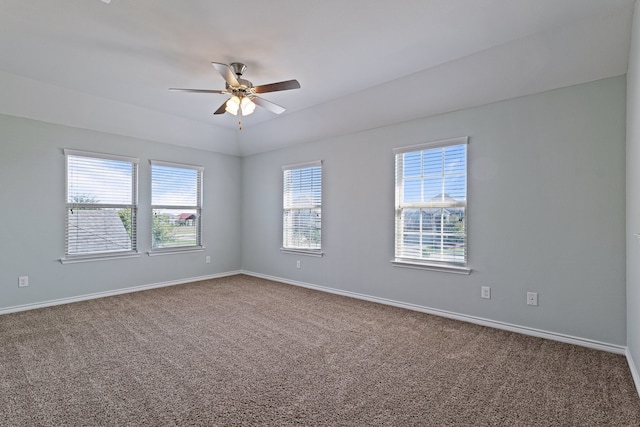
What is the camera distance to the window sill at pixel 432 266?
362 cm

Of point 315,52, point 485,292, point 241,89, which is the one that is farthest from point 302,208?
point 485,292

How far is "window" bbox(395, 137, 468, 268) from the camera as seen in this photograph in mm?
3674

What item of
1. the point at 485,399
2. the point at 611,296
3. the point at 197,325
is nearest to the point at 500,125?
the point at 611,296

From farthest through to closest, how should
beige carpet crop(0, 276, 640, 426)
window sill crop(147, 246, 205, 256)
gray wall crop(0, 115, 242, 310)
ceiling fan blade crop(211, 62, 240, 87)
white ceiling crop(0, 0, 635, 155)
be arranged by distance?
window sill crop(147, 246, 205, 256)
gray wall crop(0, 115, 242, 310)
ceiling fan blade crop(211, 62, 240, 87)
white ceiling crop(0, 0, 635, 155)
beige carpet crop(0, 276, 640, 426)

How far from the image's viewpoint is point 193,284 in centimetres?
543

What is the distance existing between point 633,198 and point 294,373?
9.45 ft

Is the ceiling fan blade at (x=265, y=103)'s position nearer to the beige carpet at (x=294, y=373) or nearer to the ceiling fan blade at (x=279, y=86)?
the ceiling fan blade at (x=279, y=86)

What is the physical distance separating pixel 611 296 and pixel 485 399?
1726 mm

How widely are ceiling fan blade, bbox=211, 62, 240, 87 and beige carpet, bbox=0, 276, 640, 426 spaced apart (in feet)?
8.28

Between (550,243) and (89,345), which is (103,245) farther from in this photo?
(550,243)

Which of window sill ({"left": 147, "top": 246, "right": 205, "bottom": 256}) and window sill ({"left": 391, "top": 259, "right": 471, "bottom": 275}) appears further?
window sill ({"left": 147, "top": 246, "right": 205, "bottom": 256})

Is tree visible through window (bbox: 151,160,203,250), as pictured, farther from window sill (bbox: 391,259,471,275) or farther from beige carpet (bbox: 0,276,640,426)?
window sill (bbox: 391,259,471,275)

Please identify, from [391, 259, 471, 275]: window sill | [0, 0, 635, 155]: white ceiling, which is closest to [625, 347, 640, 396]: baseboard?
[391, 259, 471, 275]: window sill

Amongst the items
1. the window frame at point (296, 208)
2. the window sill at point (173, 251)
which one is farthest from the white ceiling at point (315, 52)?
the window sill at point (173, 251)
